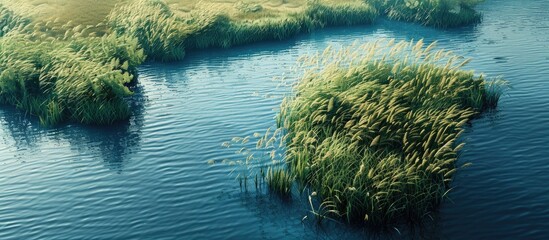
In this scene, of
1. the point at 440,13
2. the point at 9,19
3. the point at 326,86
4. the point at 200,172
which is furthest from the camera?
the point at 440,13

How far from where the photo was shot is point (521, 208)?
11.8 metres

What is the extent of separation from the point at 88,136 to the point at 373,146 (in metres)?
9.90

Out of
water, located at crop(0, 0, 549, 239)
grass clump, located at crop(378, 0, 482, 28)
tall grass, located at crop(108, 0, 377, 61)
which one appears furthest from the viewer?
grass clump, located at crop(378, 0, 482, 28)

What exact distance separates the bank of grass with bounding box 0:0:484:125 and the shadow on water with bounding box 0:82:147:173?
1.65ft

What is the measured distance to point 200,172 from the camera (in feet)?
48.1

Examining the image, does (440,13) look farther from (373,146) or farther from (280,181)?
(280,181)

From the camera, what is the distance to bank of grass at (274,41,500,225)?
11680 millimetres

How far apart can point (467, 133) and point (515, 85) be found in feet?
19.2

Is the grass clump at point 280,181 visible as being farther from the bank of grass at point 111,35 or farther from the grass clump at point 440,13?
the grass clump at point 440,13

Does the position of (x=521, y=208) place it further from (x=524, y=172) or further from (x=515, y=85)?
(x=515, y=85)

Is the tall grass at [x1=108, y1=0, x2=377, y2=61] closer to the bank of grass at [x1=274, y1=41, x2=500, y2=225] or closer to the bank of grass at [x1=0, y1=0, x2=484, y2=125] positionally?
the bank of grass at [x1=0, y1=0, x2=484, y2=125]

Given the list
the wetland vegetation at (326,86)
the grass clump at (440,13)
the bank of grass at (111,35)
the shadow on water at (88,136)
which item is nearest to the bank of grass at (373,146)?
the wetland vegetation at (326,86)

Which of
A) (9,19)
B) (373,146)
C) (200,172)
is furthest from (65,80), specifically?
(373,146)

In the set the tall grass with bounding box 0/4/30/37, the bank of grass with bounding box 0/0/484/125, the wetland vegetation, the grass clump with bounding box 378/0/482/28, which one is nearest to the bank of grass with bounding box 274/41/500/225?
the wetland vegetation
